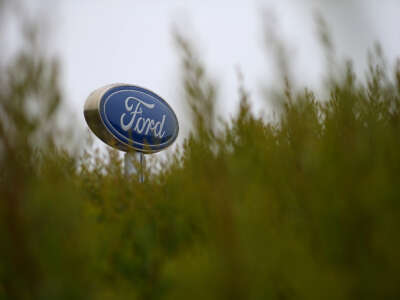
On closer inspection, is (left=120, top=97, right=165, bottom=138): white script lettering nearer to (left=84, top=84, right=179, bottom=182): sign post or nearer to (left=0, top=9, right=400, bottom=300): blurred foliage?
(left=84, top=84, right=179, bottom=182): sign post

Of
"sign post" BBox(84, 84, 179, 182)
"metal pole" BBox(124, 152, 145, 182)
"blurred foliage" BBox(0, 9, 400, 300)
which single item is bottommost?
"blurred foliage" BBox(0, 9, 400, 300)

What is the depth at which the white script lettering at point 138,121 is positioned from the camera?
549 centimetres

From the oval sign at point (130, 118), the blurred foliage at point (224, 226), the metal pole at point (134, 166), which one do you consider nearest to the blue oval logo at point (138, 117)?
the oval sign at point (130, 118)

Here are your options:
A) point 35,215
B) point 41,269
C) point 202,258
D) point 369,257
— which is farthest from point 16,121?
point 369,257

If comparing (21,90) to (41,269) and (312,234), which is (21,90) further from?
(312,234)

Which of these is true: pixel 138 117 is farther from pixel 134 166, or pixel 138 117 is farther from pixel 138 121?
pixel 134 166

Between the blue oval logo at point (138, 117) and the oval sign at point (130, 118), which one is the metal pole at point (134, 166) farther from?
the blue oval logo at point (138, 117)

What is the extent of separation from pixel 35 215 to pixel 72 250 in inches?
10.8

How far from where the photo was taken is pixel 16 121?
1987 millimetres

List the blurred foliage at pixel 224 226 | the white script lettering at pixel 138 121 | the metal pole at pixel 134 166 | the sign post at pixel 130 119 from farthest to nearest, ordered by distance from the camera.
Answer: the white script lettering at pixel 138 121
the sign post at pixel 130 119
the metal pole at pixel 134 166
the blurred foliage at pixel 224 226

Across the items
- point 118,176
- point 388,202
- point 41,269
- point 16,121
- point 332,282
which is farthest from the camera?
point 118,176

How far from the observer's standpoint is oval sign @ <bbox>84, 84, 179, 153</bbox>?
5.24m

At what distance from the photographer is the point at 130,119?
5.54 meters

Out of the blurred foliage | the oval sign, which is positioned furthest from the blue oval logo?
the blurred foliage
